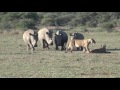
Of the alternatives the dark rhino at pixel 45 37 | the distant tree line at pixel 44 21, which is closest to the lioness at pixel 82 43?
the dark rhino at pixel 45 37

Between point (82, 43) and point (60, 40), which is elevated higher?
point (60, 40)

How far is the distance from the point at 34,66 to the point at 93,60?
2.45m

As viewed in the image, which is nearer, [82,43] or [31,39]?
[82,43]

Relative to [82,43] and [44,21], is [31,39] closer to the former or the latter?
→ [82,43]

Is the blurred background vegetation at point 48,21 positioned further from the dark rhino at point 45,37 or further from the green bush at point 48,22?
the dark rhino at point 45,37

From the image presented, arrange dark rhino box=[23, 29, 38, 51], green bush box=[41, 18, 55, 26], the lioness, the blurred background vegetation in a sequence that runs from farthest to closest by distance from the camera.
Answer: green bush box=[41, 18, 55, 26] → the blurred background vegetation → dark rhino box=[23, 29, 38, 51] → the lioness

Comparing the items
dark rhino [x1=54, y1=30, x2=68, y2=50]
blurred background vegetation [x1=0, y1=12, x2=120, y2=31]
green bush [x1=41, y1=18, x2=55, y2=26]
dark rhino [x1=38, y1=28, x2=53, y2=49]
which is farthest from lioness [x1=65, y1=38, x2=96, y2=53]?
green bush [x1=41, y1=18, x2=55, y2=26]

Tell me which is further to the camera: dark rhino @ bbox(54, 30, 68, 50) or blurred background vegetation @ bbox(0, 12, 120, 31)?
blurred background vegetation @ bbox(0, 12, 120, 31)

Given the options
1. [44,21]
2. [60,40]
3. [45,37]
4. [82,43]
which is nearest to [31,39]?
[45,37]

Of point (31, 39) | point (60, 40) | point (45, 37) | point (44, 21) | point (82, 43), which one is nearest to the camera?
point (82, 43)

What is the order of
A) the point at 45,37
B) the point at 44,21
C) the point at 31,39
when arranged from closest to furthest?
the point at 31,39
the point at 45,37
the point at 44,21

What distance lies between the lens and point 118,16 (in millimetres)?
55750

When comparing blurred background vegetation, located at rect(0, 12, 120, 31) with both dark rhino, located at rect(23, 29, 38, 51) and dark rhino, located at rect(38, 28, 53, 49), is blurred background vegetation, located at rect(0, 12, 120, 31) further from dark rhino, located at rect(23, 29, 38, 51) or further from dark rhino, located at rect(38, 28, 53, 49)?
dark rhino, located at rect(23, 29, 38, 51)
